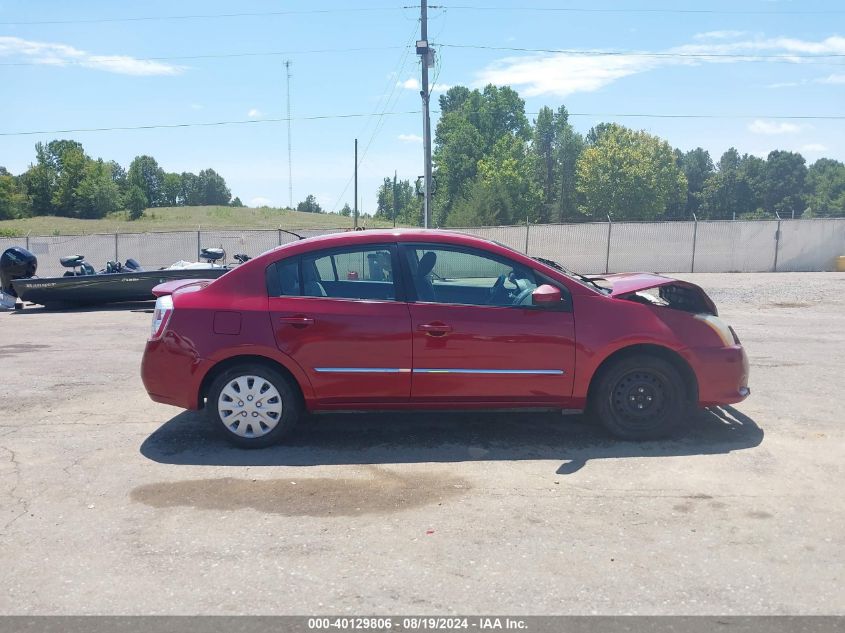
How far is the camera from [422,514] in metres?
4.49

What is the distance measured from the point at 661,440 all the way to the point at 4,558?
14.6ft

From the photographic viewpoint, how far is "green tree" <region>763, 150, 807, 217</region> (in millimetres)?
105812

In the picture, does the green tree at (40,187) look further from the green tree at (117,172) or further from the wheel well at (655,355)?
the wheel well at (655,355)

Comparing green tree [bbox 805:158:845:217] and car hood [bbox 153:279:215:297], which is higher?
green tree [bbox 805:158:845:217]

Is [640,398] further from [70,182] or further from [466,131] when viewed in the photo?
[70,182]

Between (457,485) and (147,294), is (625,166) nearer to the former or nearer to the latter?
(147,294)

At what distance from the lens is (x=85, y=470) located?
17.4ft

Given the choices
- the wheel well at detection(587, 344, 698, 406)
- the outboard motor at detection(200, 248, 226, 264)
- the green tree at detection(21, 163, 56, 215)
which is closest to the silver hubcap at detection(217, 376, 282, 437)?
the wheel well at detection(587, 344, 698, 406)

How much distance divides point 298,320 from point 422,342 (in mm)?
931

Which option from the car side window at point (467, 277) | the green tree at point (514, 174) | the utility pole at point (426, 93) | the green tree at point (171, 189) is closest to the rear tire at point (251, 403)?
the car side window at point (467, 277)

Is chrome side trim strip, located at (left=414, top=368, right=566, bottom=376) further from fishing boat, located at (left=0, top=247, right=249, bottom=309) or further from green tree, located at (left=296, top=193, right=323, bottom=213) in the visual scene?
green tree, located at (left=296, top=193, right=323, bottom=213)

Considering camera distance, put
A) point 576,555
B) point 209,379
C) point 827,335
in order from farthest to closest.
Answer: point 827,335 < point 209,379 < point 576,555

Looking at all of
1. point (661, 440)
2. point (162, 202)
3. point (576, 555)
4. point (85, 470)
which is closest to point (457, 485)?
point (576, 555)

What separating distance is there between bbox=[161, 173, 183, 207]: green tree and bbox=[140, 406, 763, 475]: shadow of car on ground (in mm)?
122953
